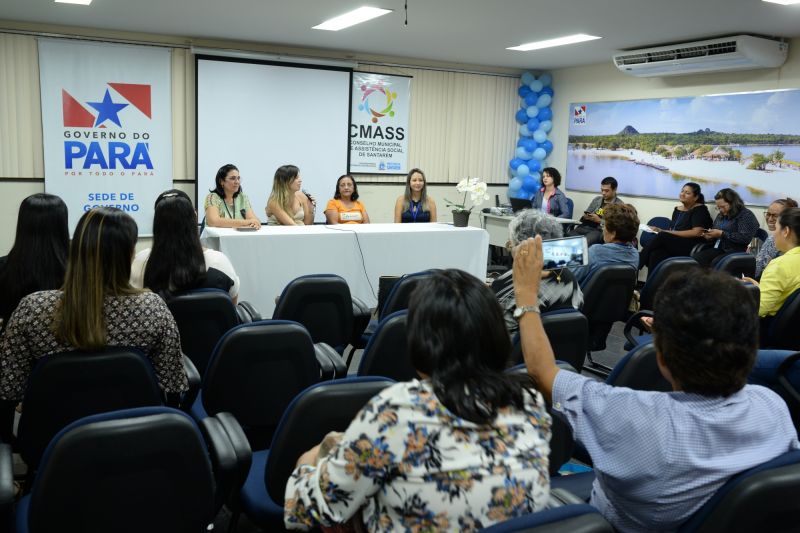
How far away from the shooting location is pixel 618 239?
13.9ft

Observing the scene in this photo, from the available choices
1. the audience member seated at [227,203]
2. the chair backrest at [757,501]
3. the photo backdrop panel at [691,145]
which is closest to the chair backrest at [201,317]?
the chair backrest at [757,501]

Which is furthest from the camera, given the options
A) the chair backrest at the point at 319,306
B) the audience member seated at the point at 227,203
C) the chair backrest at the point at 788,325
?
the audience member seated at the point at 227,203

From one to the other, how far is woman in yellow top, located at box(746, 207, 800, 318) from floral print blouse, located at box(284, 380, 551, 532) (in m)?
2.88

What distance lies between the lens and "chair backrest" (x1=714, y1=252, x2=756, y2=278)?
4.52 meters

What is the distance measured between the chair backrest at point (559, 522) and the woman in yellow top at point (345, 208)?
5253 millimetres

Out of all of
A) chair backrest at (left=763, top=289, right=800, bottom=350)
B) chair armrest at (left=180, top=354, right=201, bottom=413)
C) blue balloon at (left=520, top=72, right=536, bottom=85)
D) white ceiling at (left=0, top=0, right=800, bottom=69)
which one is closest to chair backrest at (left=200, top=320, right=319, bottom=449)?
chair armrest at (left=180, top=354, right=201, bottom=413)

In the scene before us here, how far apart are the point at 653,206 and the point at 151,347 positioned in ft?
23.0

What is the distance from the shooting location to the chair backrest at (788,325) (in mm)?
3363

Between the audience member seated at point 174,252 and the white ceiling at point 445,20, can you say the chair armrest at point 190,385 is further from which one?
the white ceiling at point 445,20

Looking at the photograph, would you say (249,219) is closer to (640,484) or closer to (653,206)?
(640,484)

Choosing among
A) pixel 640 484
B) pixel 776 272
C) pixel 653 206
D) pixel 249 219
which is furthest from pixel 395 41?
pixel 640 484

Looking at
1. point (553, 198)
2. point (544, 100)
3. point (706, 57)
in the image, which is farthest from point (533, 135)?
point (706, 57)

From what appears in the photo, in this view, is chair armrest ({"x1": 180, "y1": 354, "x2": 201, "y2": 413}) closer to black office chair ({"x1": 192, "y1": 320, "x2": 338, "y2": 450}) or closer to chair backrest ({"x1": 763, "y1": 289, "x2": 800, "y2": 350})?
black office chair ({"x1": 192, "y1": 320, "x2": 338, "y2": 450})

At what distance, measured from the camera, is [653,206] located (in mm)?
7949
